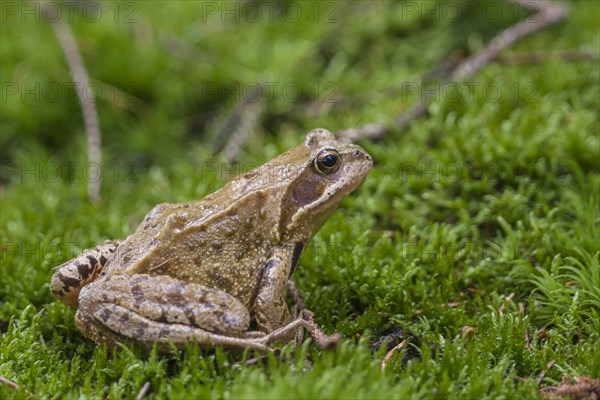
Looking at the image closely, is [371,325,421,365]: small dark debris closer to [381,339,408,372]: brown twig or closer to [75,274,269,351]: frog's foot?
[381,339,408,372]: brown twig

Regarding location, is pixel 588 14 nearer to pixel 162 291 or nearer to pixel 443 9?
pixel 443 9

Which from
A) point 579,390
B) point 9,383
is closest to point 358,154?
point 579,390

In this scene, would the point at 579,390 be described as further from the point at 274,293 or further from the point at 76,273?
the point at 76,273

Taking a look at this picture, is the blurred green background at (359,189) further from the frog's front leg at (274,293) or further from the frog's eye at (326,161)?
the frog's eye at (326,161)

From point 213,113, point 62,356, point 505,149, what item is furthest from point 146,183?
point 505,149

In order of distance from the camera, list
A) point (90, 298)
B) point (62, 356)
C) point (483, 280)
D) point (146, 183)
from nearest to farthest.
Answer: point (90, 298)
point (62, 356)
point (483, 280)
point (146, 183)

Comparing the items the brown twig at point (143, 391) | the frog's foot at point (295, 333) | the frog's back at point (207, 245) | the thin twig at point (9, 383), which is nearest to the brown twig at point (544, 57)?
the frog's back at point (207, 245)
